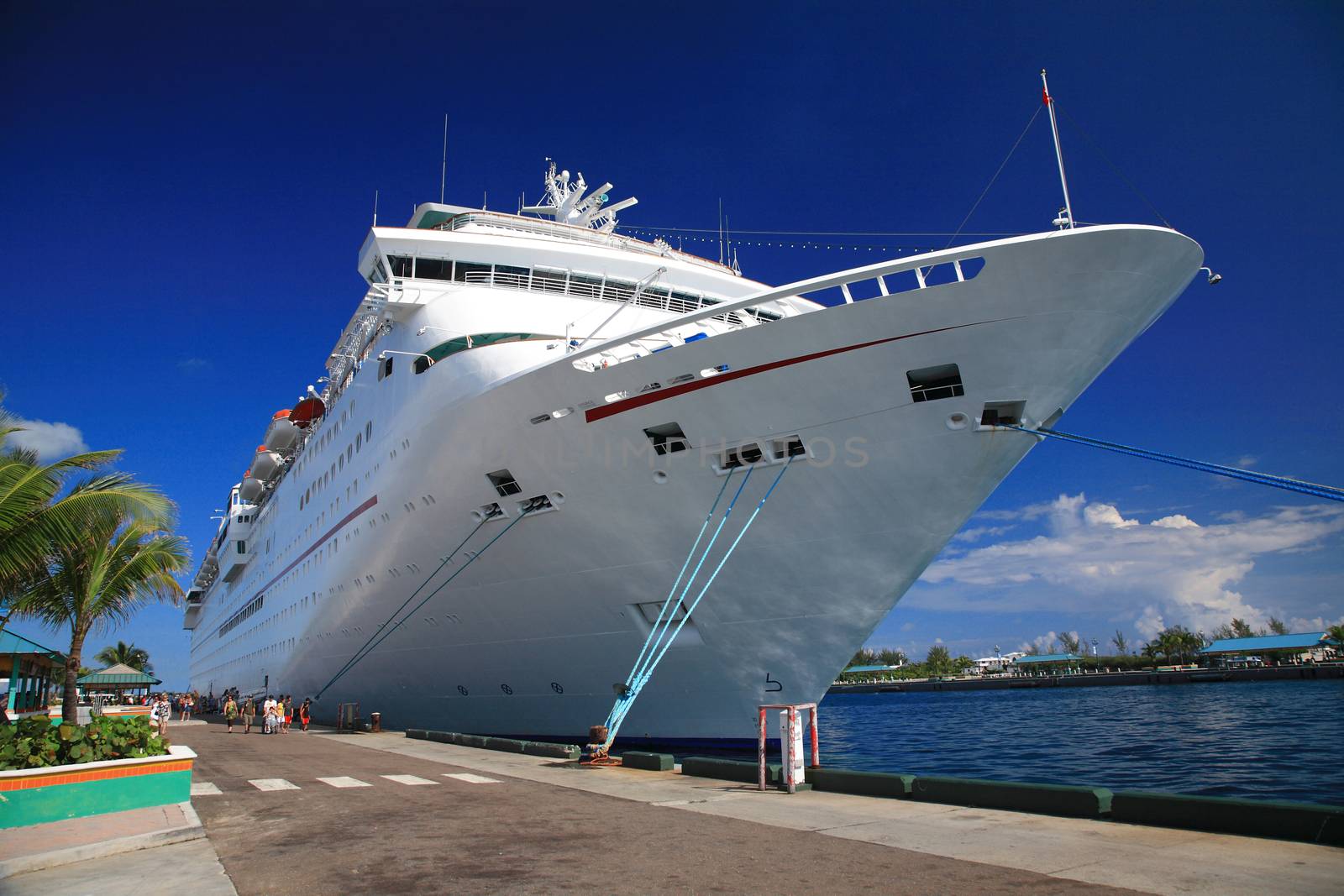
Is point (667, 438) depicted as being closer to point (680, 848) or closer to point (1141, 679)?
point (680, 848)

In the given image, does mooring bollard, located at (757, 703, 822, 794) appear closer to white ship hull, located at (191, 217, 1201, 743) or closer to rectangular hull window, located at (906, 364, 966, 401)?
white ship hull, located at (191, 217, 1201, 743)

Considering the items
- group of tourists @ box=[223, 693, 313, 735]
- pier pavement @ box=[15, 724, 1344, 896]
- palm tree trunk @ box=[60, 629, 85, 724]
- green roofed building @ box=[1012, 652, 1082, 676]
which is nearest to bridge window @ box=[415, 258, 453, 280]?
palm tree trunk @ box=[60, 629, 85, 724]

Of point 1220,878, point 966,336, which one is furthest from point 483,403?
point 1220,878

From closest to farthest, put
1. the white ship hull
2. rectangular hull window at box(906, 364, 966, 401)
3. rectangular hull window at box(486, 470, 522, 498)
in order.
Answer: the white ship hull, rectangular hull window at box(906, 364, 966, 401), rectangular hull window at box(486, 470, 522, 498)

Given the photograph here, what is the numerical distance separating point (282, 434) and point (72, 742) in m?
27.5

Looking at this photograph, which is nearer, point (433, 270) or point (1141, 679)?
point (433, 270)

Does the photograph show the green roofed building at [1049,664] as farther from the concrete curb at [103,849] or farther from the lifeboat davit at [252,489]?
the concrete curb at [103,849]

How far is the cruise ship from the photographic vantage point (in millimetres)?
9750

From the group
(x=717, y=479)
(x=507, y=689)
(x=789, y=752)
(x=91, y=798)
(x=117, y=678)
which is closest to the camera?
(x=91, y=798)

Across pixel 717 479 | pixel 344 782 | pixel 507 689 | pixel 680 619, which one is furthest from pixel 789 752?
pixel 507 689

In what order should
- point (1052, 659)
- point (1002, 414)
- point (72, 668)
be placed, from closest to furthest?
1. point (1002, 414)
2. point (72, 668)
3. point (1052, 659)

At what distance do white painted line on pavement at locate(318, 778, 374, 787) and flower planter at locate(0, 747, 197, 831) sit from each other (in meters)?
2.40

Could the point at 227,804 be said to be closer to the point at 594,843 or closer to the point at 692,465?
the point at 594,843

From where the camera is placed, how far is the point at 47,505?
32.8 feet
